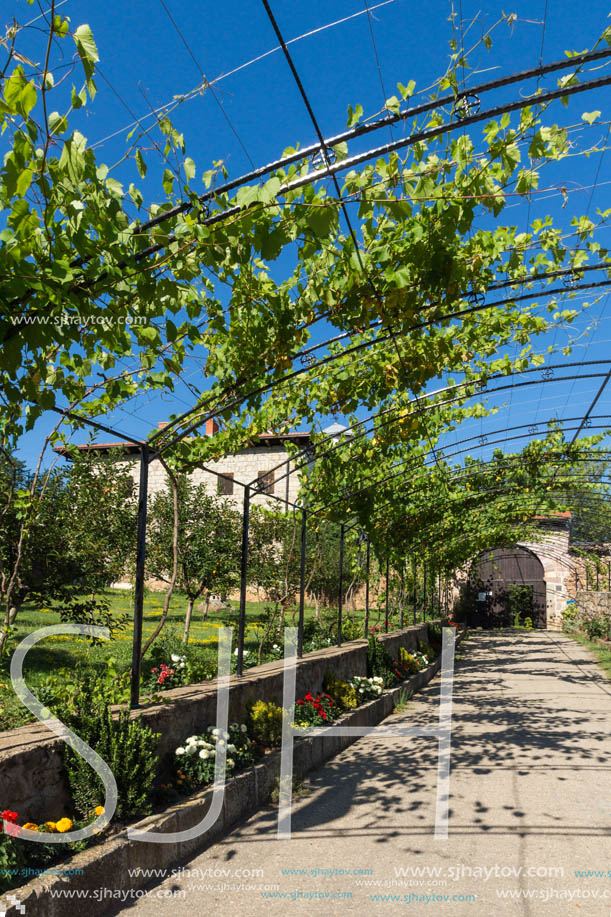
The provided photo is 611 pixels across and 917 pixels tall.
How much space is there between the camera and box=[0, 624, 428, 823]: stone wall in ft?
10.7

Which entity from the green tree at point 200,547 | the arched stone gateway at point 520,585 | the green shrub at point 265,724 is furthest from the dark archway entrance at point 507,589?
the green shrub at point 265,724

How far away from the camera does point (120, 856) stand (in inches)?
133

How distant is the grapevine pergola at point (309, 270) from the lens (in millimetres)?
2654

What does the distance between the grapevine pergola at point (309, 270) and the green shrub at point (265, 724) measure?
545 mm

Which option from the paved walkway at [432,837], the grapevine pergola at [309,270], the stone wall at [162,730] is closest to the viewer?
the grapevine pergola at [309,270]

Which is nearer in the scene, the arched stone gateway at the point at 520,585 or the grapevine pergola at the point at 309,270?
the grapevine pergola at the point at 309,270

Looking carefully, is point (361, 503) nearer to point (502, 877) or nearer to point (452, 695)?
point (452, 695)

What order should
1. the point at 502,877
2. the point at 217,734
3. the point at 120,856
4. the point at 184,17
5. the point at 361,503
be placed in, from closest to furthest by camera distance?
the point at 184,17, the point at 120,856, the point at 502,877, the point at 217,734, the point at 361,503

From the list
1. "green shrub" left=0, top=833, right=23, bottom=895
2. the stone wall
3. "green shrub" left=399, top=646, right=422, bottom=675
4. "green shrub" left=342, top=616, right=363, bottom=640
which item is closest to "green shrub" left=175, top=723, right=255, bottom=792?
the stone wall

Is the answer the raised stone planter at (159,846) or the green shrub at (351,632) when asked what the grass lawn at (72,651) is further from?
the green shrub at (351,632)

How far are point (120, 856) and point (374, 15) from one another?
4.17m

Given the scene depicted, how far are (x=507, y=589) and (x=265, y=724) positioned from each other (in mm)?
27806

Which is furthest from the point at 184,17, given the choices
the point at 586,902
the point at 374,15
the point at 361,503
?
the point at 361,503

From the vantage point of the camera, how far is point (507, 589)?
3130 centimetres
